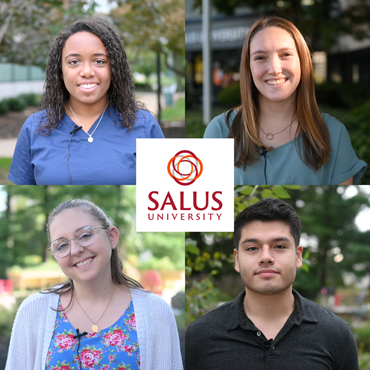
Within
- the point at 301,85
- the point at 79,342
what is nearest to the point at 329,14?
the point at 301,85

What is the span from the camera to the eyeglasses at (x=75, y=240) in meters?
2.24

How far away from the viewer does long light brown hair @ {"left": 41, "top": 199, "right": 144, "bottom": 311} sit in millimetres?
2307

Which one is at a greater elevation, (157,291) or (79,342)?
(157,291)

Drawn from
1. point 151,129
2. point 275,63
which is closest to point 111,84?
point 151,129

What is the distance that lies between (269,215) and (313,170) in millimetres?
293

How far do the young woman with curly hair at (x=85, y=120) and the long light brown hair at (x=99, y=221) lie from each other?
0.40ft

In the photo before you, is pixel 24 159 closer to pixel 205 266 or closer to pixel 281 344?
pixel 205 266

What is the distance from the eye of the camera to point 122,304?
7.54 ft

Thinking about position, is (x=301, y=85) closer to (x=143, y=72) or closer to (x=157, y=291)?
(x=157, y=291)

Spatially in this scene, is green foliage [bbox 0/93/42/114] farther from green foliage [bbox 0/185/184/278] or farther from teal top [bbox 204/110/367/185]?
teal top [bbox 204/110/367/185]

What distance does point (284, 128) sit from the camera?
2.31 m

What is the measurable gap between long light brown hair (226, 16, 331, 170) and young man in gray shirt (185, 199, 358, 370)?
0.27 m

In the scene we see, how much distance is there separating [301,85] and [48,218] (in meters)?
1.34

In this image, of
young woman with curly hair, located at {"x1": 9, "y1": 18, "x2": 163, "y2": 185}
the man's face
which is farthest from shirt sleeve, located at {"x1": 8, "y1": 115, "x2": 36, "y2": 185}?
the man's face
